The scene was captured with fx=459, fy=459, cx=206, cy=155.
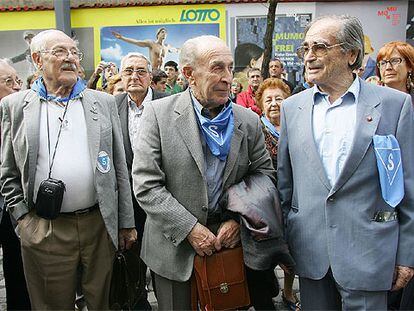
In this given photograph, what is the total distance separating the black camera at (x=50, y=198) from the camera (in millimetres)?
2607

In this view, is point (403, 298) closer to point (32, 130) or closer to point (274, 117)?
point (274, 117)

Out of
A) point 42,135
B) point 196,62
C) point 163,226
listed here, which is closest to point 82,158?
point 42,135

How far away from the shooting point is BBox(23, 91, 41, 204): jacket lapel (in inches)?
105

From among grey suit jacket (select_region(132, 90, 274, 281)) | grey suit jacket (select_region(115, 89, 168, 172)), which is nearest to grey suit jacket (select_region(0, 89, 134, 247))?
grey suit jacket (select_region(132, 90, 274, 281))

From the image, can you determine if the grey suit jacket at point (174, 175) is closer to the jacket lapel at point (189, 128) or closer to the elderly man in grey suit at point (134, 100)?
the jacket lapel at point (189, 128)

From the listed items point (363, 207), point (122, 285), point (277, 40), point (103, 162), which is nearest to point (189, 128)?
point (103, 162)

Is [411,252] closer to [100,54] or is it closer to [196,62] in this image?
[196,62]

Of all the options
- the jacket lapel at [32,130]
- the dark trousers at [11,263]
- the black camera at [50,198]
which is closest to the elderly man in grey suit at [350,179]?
the black camera at [50,198]

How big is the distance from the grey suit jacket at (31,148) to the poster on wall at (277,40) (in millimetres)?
8625

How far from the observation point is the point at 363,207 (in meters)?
2.19

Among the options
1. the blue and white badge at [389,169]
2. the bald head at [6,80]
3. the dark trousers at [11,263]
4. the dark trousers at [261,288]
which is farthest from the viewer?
the bald head at [6,80]

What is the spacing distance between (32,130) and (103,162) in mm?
449

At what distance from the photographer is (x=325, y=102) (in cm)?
237

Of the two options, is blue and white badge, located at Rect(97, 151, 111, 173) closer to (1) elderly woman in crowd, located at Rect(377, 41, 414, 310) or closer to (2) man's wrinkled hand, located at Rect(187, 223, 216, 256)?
(2) man's wrinkled hand, located at Rect(187, 223, 216, 256)
